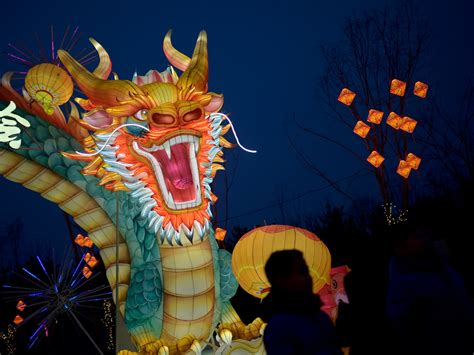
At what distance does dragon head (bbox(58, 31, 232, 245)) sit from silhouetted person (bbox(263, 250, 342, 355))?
3.28 meters

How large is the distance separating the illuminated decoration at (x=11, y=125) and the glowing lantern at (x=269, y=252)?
2.87m

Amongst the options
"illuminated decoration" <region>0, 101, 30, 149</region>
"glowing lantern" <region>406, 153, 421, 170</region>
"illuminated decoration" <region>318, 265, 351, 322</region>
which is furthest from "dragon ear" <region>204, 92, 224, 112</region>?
"glowing lantern" <region>406, 153, 421, 170</region>

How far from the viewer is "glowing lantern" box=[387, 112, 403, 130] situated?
8609 millimetres

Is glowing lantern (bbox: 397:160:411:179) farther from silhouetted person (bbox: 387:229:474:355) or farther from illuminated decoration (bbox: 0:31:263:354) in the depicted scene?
silhouetted person (bbox: 387:229:474:355)

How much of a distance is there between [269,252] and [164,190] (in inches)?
54.2

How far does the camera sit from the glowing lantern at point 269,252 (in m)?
5.67

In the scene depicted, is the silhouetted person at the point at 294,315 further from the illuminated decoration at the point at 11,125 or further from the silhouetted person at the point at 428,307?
the illuminated decoration at the point at 11,125

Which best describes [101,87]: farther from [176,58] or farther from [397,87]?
[397,87]

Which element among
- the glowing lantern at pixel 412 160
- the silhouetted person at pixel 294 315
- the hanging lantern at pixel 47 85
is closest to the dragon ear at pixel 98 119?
the hanging lantern at pixel 47 85

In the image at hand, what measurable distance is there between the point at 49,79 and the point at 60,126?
24.1 inches

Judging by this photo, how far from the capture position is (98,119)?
5457mm

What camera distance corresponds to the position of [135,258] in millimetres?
5574

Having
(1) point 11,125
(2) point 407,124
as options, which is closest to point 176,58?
(1) point 11,125

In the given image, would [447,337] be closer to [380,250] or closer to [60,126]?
[380,250]
